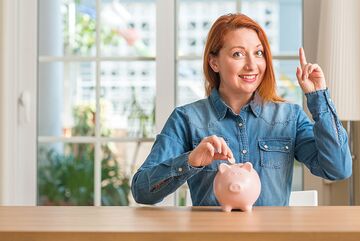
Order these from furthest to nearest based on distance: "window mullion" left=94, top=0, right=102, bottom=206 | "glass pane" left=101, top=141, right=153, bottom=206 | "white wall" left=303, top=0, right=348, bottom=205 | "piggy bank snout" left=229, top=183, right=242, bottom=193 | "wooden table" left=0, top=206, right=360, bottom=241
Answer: "glass pane" left=101, top=141, right=153, bottom=206, "window mullion" left=94, top=0, right=102, bottom=206, "white wall" left=303, top=0, right=348, bottom=205, "piggy bank snout" left=229, top=183, right=242, bottom=193, "wooden table" left=0, top=206, right=360, bottom=241

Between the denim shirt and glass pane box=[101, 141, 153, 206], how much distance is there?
1884mm

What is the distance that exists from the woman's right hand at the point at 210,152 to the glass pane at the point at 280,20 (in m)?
2.30

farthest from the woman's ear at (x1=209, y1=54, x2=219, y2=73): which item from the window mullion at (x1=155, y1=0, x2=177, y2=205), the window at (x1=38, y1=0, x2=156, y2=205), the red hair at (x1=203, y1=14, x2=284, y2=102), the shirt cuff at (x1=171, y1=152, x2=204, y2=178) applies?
the window at (x1=38, y1=0, x2=156, y2=205)

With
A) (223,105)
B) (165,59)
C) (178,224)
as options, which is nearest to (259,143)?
(223,105)

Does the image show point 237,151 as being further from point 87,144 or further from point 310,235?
point 87,144

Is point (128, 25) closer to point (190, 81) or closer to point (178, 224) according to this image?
point (190, 81)

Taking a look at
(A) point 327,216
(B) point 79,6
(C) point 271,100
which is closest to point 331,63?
(C) point 271,100

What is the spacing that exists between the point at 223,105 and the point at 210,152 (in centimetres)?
44

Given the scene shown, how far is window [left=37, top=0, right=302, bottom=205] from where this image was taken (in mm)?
4230

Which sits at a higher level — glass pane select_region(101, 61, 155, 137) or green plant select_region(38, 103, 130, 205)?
glass pane select_region(101, 61, 155, 137)

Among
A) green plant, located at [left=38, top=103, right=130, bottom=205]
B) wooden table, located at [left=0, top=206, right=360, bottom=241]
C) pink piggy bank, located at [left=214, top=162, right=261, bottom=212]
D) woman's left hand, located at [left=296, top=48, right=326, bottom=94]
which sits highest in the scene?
woman's left hand, located at [left=296, top=48, right=326, bottom=94]

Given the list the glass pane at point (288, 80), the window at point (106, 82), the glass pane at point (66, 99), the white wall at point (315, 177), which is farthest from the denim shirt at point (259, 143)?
the glass pane at point (66, 99)

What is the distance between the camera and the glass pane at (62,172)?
4.32 metres

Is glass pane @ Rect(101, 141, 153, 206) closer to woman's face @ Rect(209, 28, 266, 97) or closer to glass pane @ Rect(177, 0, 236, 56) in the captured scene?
glass pane @ Rect(177, 0, 236, 56)
